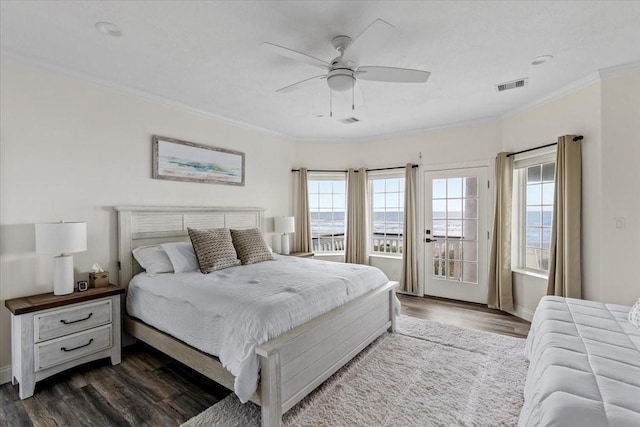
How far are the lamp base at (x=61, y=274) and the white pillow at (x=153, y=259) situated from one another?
0.58 metres

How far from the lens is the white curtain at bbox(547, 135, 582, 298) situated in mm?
3133

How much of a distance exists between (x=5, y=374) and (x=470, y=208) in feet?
17.6

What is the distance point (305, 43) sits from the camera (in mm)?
2367

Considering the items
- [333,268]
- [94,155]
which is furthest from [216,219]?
[333,268]

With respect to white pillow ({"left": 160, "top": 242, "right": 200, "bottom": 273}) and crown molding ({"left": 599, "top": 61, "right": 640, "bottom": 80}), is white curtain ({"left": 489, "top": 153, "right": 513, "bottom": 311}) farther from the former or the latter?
white pillow ({"left": 160, "top": 242, "right": 200, "bottom": 273})

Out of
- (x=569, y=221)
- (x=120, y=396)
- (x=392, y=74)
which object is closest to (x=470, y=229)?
(x=569, y=221)

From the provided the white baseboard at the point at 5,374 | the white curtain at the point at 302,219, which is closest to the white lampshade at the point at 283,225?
the white curtain at the point at 302,219

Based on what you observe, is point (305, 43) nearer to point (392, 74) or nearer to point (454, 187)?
point (392, 74)

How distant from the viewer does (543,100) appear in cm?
355

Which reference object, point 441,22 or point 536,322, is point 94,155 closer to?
point 441,22

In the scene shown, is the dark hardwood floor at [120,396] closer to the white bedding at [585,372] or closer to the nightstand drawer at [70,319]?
the nightstand drawer at [70,319]

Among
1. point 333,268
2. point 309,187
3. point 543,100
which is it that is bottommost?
point 333,268

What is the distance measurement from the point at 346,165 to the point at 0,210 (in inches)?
172

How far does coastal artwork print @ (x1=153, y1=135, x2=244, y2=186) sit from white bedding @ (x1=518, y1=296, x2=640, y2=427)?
3.74 m
